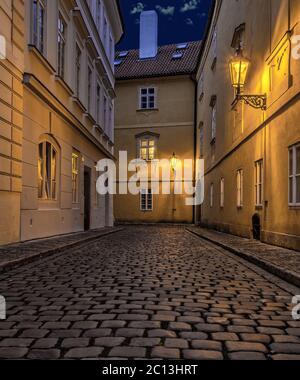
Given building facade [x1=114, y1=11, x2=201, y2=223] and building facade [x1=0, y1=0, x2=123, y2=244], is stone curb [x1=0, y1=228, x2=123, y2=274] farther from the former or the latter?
building facade [x1=114, y1=11, x2=201, y2=223]

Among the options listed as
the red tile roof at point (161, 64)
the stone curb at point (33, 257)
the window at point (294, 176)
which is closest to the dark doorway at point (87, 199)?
the stone curb at point (33, 257)

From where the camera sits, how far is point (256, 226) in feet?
43.2

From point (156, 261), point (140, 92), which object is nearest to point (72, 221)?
point (156, 261)

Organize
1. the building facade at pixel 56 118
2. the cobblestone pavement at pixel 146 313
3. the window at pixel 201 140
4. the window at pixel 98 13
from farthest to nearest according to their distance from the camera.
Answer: the window at pixel 201 140
the window at pixel 98 13
the building facade at pixel 56 118
the cobblestone pavement at pixel 146 313

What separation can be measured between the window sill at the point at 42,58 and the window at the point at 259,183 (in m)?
6.49

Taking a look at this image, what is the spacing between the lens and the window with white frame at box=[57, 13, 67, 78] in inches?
572

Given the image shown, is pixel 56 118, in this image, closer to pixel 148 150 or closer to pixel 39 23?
pixel 39 23

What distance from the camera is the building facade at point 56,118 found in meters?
10.9

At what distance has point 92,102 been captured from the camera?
65.9ft

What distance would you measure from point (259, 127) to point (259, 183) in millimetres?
1610

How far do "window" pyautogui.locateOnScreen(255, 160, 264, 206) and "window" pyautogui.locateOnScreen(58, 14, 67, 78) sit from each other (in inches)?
270

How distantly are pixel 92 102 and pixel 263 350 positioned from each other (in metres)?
17.8

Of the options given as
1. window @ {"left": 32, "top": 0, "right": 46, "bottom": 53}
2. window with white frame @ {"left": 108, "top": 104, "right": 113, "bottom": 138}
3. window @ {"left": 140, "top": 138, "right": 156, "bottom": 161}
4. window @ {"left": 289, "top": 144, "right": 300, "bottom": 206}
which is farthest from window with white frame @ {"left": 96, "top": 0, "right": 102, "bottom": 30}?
window @ {"left": 289, "top": 144, "right": 300, "bottom": 206}

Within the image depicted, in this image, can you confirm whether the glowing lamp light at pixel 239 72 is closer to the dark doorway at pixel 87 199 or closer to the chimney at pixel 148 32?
the dark doorway at pixel 87 199
